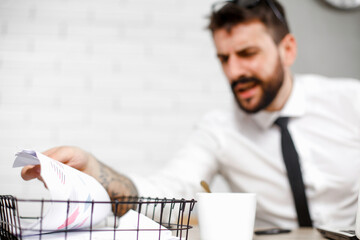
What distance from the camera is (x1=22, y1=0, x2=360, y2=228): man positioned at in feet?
4.49

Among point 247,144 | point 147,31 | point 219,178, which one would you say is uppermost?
point 147,31

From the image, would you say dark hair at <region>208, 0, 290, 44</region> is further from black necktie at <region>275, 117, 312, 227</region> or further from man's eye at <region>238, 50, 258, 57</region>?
black necktie at <region>275, 117, 312, 227</region>

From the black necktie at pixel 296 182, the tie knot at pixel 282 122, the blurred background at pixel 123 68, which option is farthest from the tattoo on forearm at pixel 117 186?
the blurred background at pixel 123 68

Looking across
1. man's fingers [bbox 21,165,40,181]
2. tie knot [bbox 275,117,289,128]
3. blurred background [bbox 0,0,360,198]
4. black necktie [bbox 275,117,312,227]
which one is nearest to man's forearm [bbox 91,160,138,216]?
man's fingers [bbox 21,165,40,181]

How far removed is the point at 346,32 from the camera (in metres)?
2.09

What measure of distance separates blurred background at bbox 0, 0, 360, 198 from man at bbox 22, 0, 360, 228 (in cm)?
53

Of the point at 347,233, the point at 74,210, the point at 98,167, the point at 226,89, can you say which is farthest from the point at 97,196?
the point at 226,89

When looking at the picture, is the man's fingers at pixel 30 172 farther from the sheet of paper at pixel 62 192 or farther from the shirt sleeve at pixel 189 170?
Result: the shirt sleeve at pixel 189 170

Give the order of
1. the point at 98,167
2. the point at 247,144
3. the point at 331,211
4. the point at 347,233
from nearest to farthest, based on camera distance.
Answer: the point at 347,233, the point at 98,167, the point at 331,211, the point at 247,144

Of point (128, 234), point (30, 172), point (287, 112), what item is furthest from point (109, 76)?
point (128, 234)

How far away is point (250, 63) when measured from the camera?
1.41m

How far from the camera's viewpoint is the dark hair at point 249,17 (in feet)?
4.63

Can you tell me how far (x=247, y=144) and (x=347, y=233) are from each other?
85 cm

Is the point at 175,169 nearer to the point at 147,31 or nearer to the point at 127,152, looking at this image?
the point at 127,152
